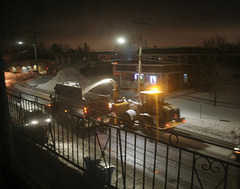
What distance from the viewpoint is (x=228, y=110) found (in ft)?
62.9

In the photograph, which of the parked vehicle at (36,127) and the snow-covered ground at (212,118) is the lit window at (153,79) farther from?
the parked vehicle at (36,127)

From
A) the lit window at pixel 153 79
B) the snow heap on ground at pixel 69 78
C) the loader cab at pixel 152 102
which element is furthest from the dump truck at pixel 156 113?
the snow heap on ground at pixel 69 78

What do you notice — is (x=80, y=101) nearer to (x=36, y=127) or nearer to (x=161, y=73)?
(x=36, y=127)

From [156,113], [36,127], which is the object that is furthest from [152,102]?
[36,127]

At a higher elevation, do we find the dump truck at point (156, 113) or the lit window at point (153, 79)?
the lit window at point (153, 79)

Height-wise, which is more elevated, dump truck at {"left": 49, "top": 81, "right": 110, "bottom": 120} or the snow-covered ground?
dump truck at {"left": 49, "top": 81, "right": 110, "bottom": 120}

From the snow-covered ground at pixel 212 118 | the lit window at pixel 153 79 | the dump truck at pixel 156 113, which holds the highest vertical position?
the lit window at pixel 153 79

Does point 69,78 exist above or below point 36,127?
below

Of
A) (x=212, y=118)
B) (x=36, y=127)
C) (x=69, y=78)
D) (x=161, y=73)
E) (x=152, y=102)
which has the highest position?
(x=161, y=73)

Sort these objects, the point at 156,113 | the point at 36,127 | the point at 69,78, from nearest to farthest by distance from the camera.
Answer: the point at 36,127, the point at 156,113, the point at 69,78

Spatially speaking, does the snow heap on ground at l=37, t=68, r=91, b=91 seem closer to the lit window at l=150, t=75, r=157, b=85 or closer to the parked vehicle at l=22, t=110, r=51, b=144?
the lit window at l=150, t=75, r=157, b=85

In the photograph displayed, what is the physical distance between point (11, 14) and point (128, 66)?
3011 cm

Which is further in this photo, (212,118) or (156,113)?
(212,118)

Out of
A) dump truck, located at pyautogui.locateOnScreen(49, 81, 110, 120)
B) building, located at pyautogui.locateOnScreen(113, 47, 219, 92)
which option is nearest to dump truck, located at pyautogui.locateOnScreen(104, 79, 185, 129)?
dump truck, located at pyautogui.locateOnScreen(49, 81, 110, 120)
